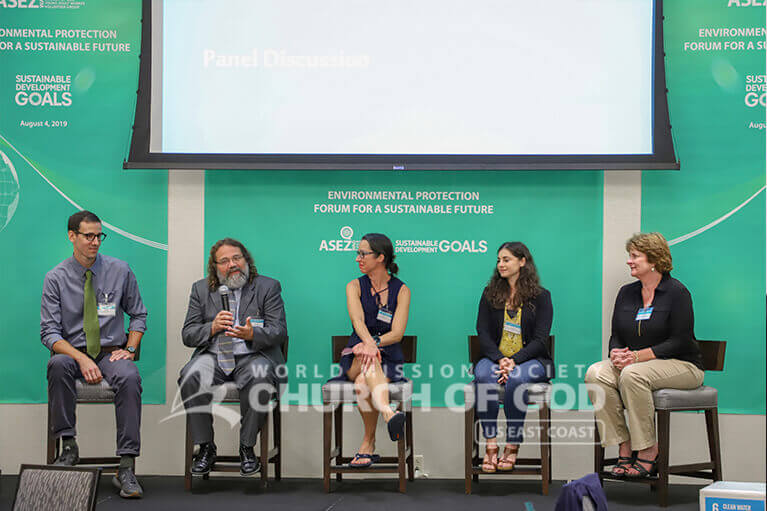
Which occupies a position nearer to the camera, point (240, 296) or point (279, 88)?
point (240, 296)

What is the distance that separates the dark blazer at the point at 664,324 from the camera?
3656mm

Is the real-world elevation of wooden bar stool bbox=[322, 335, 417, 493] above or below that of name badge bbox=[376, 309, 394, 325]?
below

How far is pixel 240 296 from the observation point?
12.9 feet

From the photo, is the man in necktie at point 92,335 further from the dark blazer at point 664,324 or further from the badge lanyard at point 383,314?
the dark blazer at point 664,324

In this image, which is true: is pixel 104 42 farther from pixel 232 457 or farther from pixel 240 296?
pixel 232 457

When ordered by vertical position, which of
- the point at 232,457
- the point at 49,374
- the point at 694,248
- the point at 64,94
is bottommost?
the point at 232,457

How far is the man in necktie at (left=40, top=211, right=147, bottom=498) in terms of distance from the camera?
3.63 meters

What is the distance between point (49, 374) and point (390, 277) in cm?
180

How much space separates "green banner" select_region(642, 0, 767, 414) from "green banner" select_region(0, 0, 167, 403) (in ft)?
Answer: 9.87

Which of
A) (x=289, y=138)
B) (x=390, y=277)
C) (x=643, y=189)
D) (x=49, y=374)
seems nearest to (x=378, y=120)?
(x=289, y=138)

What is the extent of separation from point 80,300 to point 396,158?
1864mm

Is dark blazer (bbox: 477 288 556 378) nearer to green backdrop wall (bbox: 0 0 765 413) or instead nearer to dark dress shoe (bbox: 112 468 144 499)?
green backdrop wall (bbox: 0 0 765 413)

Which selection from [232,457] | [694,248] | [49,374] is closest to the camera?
[49,374]

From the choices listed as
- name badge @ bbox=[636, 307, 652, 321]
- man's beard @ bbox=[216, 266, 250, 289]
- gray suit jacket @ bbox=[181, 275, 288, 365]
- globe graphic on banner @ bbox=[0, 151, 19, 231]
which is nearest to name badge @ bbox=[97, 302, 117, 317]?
gray suit jacket @ bbox=[181, 275, 288, 365]
